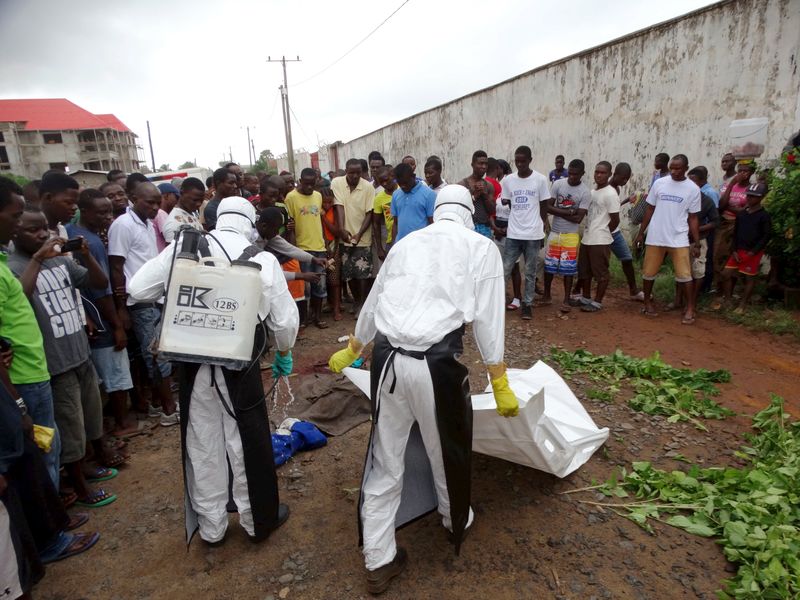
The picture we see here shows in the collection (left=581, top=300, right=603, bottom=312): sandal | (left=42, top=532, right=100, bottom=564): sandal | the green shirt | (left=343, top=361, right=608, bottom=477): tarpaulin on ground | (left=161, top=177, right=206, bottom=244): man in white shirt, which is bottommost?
(left=42, top=532, right=100, bottom=564): sandal

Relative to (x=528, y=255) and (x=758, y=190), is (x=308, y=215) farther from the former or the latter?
(x=758, y=190)

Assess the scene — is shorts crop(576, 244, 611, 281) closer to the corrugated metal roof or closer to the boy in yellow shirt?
the boy in yellow shirt

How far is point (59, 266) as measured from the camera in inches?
116

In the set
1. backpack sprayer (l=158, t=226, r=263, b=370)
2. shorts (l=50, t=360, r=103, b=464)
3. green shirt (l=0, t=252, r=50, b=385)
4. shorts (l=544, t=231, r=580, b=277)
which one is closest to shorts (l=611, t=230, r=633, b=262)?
shorts (l=544, t=231, r=580, b=277)

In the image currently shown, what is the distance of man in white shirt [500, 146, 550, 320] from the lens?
6.28 metres

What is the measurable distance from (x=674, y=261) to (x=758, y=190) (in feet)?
3.93

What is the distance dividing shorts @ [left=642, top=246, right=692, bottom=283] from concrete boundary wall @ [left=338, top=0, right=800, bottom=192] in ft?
6.86

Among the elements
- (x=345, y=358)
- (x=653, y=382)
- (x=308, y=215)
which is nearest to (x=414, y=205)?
(x=308, y=215)

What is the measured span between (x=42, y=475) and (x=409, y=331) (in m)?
1.92

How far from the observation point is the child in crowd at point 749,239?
5.85m

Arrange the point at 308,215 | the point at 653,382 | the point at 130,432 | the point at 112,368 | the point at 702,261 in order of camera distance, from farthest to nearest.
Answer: the point at 702,261 → the point at 308,215 → the point at 653,382 → the point at 130,432 → the point at 112,368

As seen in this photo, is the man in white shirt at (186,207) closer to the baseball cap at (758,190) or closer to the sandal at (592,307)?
the sandal at (592,307)

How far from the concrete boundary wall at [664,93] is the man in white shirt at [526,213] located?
3.14 metres

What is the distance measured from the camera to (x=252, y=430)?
2604mm
